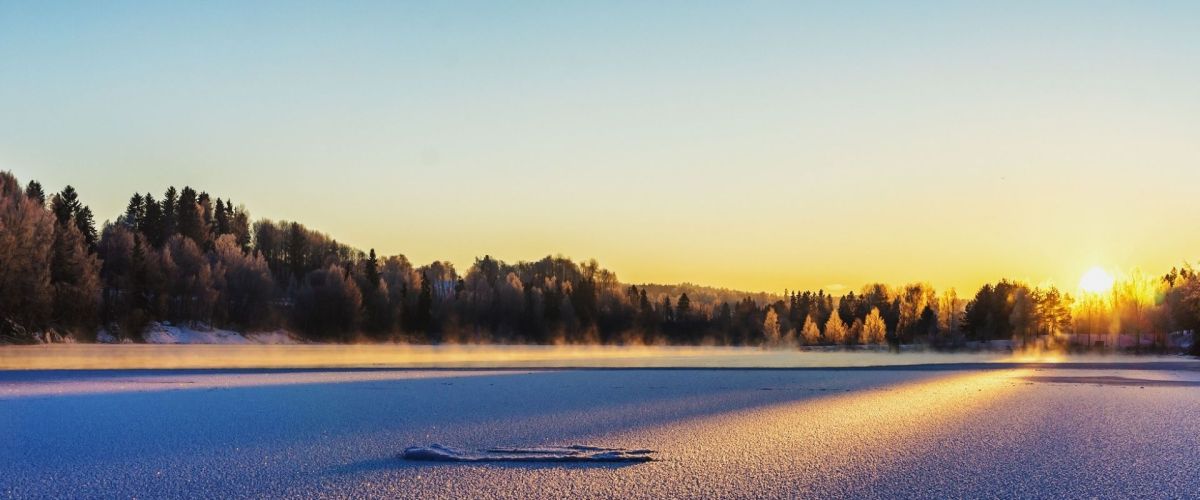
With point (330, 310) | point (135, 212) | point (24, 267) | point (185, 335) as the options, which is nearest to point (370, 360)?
point (24, 267)

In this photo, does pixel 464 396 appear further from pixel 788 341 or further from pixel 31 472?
pixel 788 341

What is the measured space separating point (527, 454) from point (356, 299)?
299ft

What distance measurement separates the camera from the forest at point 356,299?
60500 mm

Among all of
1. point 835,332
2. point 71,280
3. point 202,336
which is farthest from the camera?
point 835,332

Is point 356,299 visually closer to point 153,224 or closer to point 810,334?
point 153,224

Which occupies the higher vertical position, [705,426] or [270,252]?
[270,252]

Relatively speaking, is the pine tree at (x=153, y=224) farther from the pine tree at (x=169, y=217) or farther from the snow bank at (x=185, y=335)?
the snow bank at (x=185, y=335)

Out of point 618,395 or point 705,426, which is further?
point 618,395

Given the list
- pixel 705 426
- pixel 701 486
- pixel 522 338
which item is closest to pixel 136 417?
pixel 705 426

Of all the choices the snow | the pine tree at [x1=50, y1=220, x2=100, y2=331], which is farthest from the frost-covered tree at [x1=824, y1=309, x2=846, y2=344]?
the pine tree at [x1=50, y1=220, x2=100, y2=331]

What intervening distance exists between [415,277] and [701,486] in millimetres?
119112

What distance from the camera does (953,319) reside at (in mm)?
138500

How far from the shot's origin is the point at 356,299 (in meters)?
95.5

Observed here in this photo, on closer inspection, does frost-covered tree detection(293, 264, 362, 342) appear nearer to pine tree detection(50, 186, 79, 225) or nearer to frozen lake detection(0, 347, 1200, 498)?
pine tree detection(50, 186, 79, 225)
